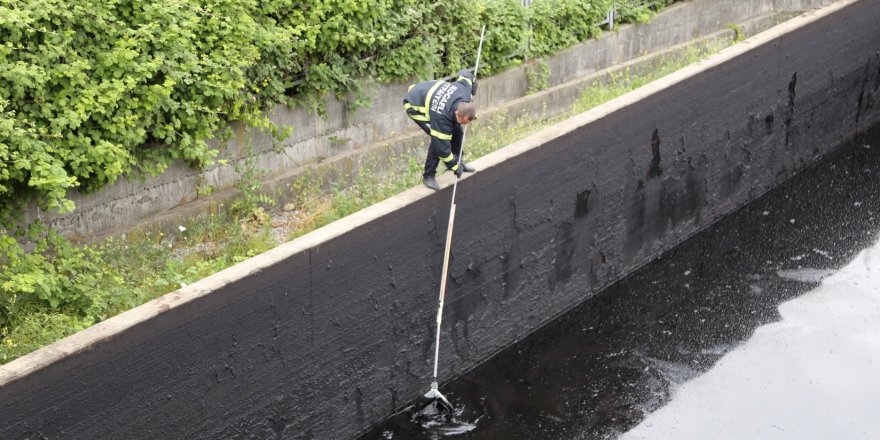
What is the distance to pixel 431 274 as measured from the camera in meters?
8.45

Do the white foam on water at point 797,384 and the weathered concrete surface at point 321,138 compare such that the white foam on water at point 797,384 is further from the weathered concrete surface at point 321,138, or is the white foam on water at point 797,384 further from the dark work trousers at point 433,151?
the weathered concrete surface at point 321,138

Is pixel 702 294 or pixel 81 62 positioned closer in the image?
pixel 81 62

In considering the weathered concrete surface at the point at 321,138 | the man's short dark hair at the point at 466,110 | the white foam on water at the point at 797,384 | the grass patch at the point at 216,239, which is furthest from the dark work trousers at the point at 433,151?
the white foam on water at the point at 797,384

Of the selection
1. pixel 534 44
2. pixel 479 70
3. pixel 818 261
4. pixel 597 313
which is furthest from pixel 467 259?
pixel 818 261

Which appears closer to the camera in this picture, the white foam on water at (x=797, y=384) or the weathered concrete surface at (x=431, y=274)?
the weathered concrete surface at (x=431, y=274)

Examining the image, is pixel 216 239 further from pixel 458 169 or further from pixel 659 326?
pixel 659 326

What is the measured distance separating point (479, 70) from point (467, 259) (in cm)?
298

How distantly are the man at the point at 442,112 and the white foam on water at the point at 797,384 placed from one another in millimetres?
2689

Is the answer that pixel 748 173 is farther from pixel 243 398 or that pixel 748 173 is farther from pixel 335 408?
pixel 243 398

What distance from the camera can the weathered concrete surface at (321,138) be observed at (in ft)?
26.3

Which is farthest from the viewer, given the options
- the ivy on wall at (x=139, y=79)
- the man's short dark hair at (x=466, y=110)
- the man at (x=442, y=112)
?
the man at (x=442, y=112)

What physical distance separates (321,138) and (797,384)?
4800mm

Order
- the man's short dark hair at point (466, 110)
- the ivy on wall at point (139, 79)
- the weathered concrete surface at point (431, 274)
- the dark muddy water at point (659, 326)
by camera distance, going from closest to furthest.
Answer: the weathered concrete surface at point (431, 274) → the ivy on wall at point (139, 79) → the man's short dark hair at point (466, 110) → the dark muddy water at point (659, 326)

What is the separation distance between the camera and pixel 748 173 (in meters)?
12.3
